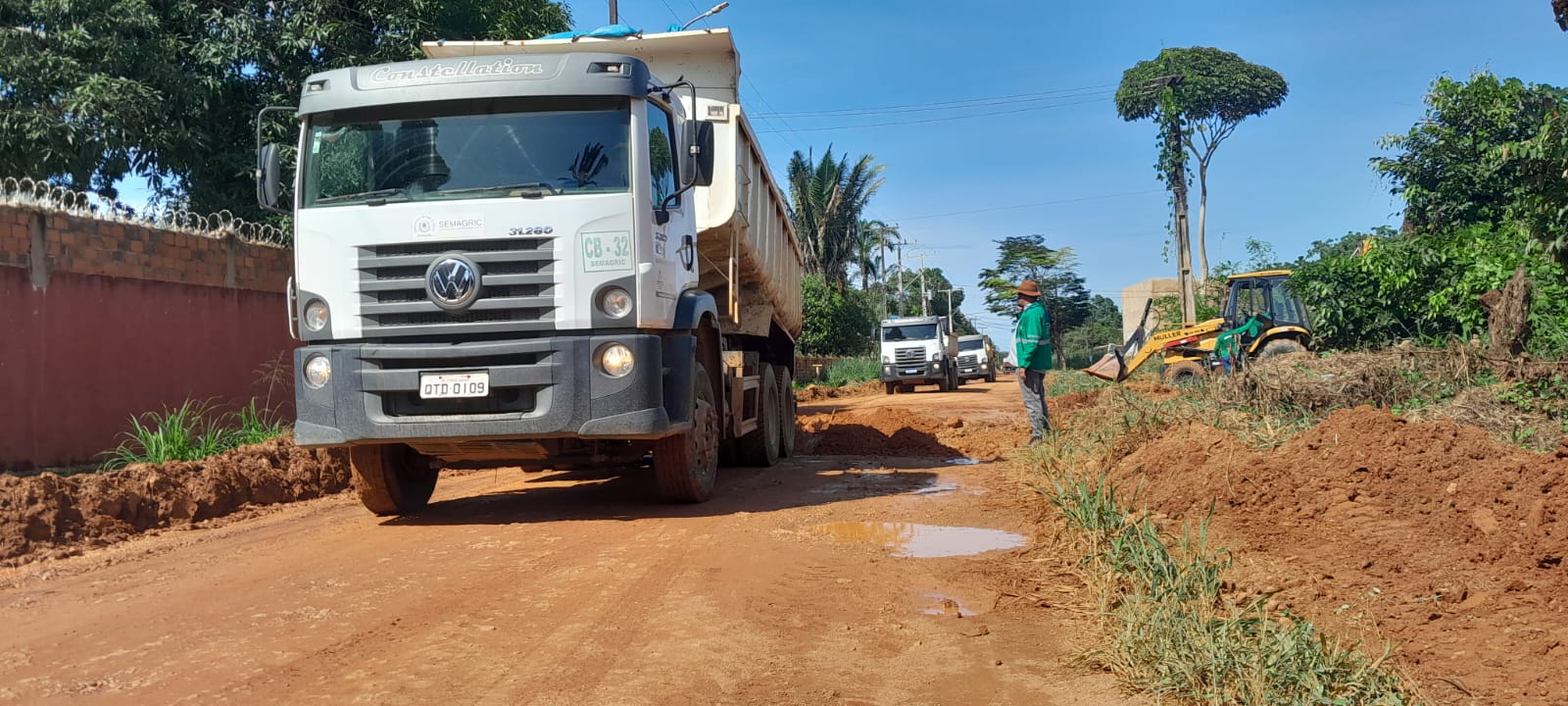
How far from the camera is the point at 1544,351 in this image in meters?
7.61

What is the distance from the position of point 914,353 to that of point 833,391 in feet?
8.88

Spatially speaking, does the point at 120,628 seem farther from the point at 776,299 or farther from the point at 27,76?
the point at 27,76

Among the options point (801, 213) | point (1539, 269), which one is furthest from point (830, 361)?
point (1539, 269)

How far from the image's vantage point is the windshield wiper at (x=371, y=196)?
6.27 meters

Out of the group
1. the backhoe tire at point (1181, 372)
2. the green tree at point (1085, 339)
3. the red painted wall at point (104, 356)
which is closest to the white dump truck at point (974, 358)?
the backhoe tire at point (1181, 372)

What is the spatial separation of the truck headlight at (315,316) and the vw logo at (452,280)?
2.37 feet

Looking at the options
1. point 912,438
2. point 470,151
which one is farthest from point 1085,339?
point 470,151

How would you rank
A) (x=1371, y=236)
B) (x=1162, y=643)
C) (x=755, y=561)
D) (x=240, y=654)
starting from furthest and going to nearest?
1. (x=1371, y=236)
2. (x=755, y=561)
3. (x=240, y=654)
4. (x=1162, y=643)

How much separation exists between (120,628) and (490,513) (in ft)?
10.1

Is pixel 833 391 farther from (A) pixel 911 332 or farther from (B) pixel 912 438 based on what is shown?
(B) pixel 912 438

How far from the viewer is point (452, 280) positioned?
6.12 m

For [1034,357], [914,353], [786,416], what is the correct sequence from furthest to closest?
[914,353] < [786,416] < [1034,357]

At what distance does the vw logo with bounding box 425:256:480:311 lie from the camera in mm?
6109

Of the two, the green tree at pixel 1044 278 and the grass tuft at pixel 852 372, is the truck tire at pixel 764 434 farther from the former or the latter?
the green tree at pixel 1044 278
